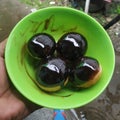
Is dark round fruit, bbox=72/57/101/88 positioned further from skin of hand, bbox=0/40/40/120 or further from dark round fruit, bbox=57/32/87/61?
skin of hand, bbox=0/40/40/120

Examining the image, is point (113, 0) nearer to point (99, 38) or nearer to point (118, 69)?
point (118, 69)

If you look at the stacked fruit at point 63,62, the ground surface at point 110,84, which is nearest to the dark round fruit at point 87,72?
the stacked fruit at point 63,62

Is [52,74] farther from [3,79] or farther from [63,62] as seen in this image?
[3,79]

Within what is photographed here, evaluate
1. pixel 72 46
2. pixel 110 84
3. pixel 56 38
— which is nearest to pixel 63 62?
pixel 72 46

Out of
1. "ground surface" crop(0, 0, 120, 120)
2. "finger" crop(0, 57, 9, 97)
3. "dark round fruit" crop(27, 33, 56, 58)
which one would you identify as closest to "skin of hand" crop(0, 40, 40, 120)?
"finger" crop(0, 57, 9, 97)

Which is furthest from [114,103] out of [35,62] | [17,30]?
[17,30]

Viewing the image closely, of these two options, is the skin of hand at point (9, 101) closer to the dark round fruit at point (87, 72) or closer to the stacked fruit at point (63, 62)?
the stacked fruit at point (63, 62)

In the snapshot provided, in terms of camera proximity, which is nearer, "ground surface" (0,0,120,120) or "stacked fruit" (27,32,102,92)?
"stacked fruit" (27,32,102,92)
